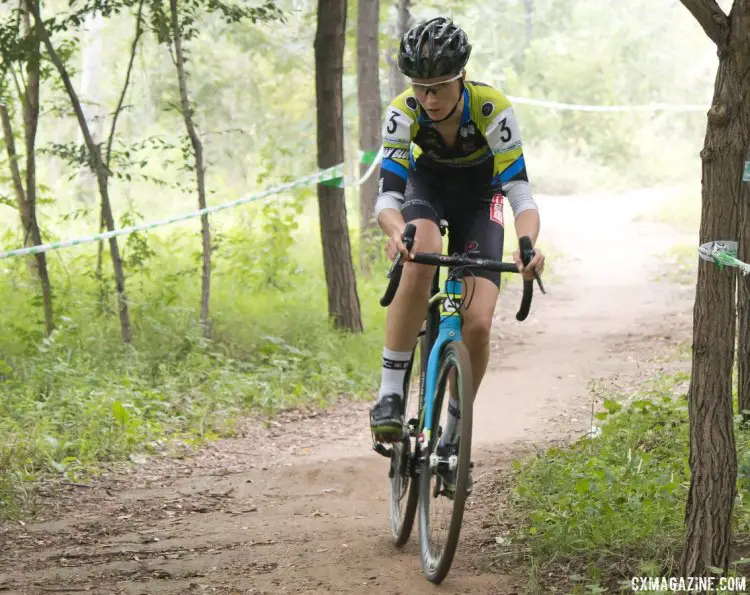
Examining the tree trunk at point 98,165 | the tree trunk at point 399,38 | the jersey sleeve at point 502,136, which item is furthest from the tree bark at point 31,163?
the tree trunk at point 399,38

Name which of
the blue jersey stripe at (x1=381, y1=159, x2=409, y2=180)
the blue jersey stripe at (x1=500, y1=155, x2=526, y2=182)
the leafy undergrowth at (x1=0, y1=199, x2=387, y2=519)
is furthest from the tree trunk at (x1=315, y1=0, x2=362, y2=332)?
the blue jersey stripe at (x1=500, y1=155, x2=526, y2=182)

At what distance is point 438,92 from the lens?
4.10 meters

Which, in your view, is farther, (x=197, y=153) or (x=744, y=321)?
(x=197, y=153)

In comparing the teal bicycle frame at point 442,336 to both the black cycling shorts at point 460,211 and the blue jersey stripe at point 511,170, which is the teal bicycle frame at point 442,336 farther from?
the blue jersey stripe at point 511,170

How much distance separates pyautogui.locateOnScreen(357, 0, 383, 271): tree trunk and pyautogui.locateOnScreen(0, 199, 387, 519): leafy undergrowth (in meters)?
2.19

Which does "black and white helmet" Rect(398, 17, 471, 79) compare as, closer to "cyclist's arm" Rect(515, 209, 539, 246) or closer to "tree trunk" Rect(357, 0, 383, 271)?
"cyclist's arm" Rect(515, 209, 539, 246)

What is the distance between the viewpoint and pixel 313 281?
487 inches

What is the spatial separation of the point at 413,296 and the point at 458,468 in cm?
92

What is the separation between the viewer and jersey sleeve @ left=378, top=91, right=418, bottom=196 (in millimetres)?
4270

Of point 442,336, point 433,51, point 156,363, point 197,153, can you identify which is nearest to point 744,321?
point 442,336

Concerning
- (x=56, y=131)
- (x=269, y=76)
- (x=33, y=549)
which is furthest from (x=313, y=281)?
(x=56, y=131)

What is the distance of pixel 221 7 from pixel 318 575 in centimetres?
622

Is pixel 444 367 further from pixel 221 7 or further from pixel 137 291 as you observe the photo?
pixel 137 291

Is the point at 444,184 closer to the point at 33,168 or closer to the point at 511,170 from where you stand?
the point at 511,170
